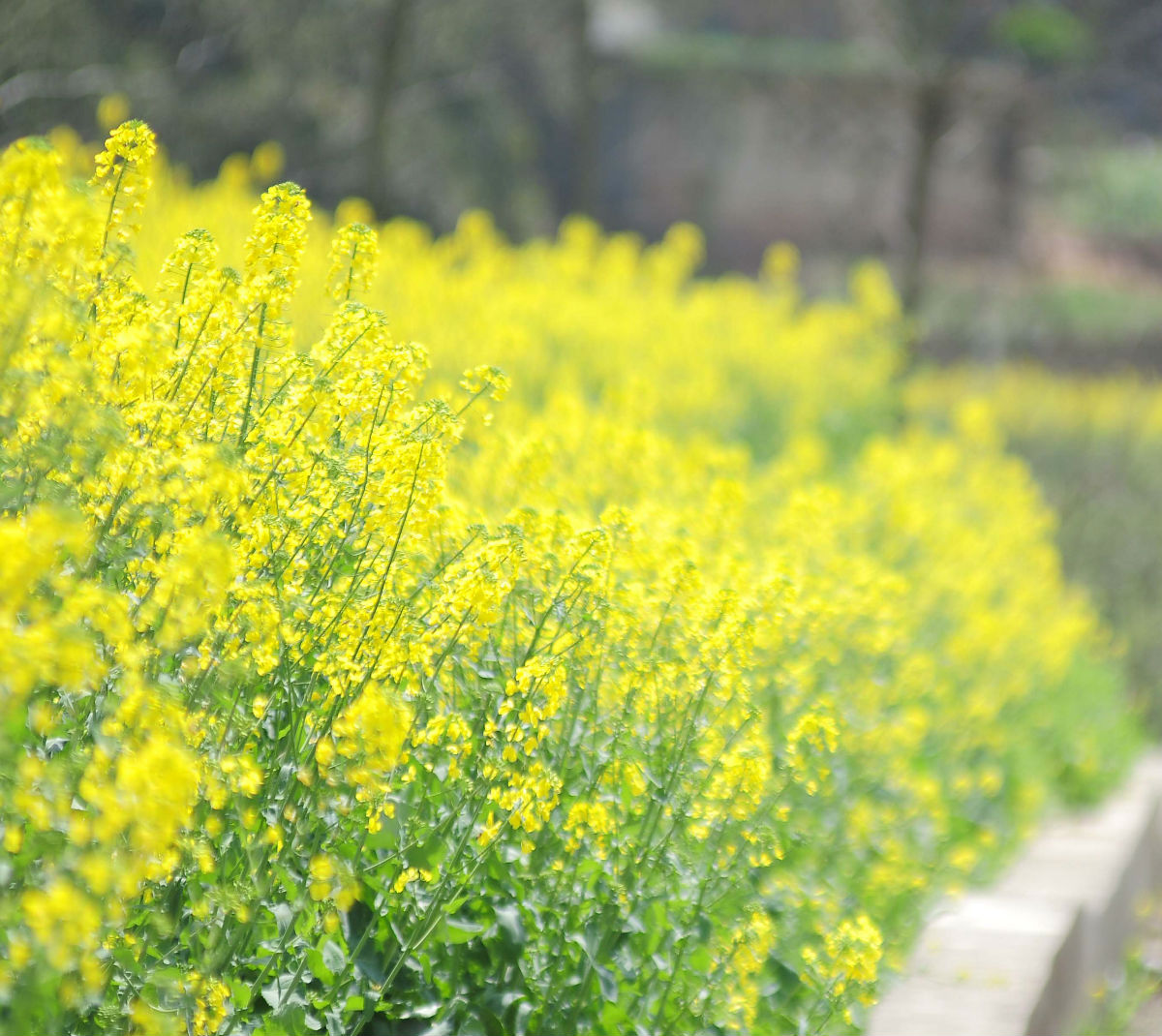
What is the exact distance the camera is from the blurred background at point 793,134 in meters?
11.0

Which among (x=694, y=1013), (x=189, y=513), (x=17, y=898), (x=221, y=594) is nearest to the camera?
(x=17, y=898)

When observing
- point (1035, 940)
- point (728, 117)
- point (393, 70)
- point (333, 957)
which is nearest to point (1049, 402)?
point (393, 70)

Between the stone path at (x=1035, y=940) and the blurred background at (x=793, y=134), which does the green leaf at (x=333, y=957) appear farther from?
the blurred background at (x=793, y=134)

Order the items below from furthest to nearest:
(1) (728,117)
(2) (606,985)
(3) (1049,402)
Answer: (1) (728,117) → (3) (1049,402) → (2) (606,985)

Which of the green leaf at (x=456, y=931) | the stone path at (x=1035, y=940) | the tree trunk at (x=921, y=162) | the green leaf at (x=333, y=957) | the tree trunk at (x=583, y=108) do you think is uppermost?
the tree trunk at (x=583, y=108)

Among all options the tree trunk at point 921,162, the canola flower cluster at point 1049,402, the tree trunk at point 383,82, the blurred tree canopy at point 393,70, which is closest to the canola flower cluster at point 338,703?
the tree trunk at point 383,82

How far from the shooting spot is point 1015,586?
6711mm

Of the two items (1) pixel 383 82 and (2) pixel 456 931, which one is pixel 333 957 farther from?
(1) pixel 383 82

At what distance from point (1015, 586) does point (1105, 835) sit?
1489 millimetres

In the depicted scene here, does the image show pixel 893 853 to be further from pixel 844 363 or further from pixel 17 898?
pixel 844 363

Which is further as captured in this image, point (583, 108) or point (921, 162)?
point (583, 108)

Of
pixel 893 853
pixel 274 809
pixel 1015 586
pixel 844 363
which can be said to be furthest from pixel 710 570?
pixel 844 363

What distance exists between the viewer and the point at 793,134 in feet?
52.0

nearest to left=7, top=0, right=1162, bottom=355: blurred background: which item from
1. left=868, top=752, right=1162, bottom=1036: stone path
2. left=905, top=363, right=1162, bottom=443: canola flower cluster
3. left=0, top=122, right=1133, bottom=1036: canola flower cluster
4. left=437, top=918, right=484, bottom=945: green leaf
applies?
left=905, top=363, right=1162, bottom=443: canola flower cluster
